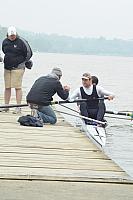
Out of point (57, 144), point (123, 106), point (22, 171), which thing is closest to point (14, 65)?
point (57, 144)

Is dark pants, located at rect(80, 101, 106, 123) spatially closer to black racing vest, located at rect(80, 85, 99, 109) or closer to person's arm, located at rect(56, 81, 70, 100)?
black racing vest, located at rect(80, 85, 99, 109)

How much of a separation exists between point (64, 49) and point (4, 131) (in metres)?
133

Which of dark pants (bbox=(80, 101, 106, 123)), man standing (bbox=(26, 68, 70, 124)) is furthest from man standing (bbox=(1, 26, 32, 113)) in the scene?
dark pants (bbox=(80, 101, 106, 123))

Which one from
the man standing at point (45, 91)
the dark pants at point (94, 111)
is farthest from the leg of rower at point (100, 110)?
the man standing at point (45, 91)

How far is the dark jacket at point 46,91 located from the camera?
35.3ft

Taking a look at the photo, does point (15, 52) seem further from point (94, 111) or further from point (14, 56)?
point (94, 111)

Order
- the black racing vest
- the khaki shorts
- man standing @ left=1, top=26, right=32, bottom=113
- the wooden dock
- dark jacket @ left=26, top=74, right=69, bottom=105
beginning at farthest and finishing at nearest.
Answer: the khaki shorts, man standing @ left=1, top=26, right=32, bottom=113, the black racing vest, dark jacket @ left=26, top=74, right=69, bottom=105, the wooden dock

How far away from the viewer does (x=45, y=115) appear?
1105 cm

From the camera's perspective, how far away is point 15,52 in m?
11.7

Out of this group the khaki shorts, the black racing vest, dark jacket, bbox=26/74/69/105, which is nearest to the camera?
dark jacket, bbox=26/74/69/105

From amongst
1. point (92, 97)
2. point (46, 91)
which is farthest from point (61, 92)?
point (92, 97)

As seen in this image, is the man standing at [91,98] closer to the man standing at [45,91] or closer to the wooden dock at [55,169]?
the man standing at [45,91]

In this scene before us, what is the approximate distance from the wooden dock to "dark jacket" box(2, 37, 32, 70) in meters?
2.22

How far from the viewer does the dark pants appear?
36.1 ft
